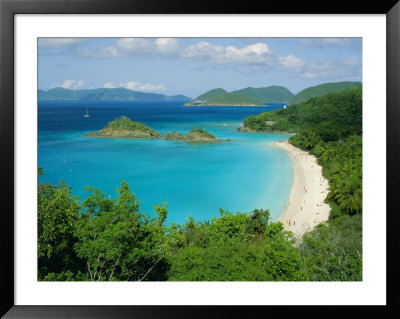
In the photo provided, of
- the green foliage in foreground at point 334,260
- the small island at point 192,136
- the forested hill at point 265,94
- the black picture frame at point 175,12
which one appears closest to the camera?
the black picture frame at point 175,12

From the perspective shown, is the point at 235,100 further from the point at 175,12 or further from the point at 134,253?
the point at 175,12

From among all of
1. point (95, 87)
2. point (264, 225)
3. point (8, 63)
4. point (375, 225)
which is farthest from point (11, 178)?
point (95, 87)

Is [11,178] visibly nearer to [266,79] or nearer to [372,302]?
[372,302]

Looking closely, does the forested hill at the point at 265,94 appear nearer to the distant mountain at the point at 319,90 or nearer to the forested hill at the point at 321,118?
the distant mountain at the point at 319,90

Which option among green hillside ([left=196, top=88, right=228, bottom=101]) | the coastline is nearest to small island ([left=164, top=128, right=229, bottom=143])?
green hillside ([left=196, top=88, right=228, bottom=101])

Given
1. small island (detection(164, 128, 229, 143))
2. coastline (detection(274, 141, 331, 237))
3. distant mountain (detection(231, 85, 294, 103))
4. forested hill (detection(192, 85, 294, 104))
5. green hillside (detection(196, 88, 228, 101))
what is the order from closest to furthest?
A: coastline (detection(274, 141, 331, 237))
green hillside (detection(196, 88, 228, 101))
forested hill (detection(192, 85, 294, 104))
distant mountain (detection(231, 85, 294, 103))
small island (detection(164, 128, 229, 143))

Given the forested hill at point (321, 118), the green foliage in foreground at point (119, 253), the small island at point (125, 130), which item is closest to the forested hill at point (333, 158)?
the forested hill at point (321, 118)

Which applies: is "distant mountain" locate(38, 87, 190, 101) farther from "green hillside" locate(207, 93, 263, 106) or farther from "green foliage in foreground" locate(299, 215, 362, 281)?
"green foliage in foreground" locate(299, 215, 362, 281)
